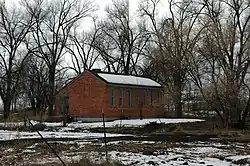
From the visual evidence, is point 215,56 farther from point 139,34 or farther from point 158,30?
point 139,34

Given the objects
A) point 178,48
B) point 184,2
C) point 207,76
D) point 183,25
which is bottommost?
point 207,76

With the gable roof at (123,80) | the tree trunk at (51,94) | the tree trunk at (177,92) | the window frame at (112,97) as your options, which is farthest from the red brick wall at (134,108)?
the tree trunk at (51,94)

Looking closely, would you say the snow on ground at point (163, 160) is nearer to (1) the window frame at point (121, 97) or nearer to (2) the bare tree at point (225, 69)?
(2) the bare tree at point (225, 69)

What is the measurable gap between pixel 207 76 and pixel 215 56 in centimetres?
458

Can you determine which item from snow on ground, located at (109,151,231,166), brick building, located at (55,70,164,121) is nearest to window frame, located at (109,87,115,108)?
brick building, located at (55,70,164,121)

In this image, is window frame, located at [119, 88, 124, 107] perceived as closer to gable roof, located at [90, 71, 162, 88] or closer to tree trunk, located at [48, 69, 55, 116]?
gable roof, located at [90, 71, 162, 88]

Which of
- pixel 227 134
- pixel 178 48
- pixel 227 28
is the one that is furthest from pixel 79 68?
pixel 227 134

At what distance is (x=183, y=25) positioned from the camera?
5047 cm

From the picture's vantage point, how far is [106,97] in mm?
45188

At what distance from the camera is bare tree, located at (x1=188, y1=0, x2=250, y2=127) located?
1344 inches

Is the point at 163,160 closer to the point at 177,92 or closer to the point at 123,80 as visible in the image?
the point at 177,92

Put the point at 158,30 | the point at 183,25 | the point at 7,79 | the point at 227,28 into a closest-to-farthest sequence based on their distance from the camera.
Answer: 1. the point at 227,28
2. the point at 183,25
3. the point at 158,30
4. the point at 7,79

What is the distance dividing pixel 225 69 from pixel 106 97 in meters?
14.2

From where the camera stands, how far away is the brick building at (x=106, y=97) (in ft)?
149
